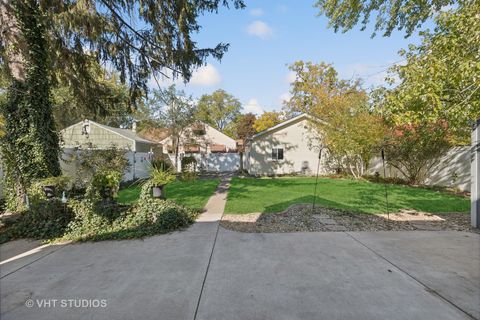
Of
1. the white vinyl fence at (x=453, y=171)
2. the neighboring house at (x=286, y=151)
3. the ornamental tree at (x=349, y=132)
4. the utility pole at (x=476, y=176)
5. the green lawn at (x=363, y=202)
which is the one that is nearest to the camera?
the utility pole at (x=476, y=176)

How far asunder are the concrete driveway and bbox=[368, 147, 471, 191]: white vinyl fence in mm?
8469

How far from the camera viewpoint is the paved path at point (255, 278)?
8.34 ft

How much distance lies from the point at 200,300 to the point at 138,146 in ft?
66.9

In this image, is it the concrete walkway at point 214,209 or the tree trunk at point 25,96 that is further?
the concrete walkway at point 214,209

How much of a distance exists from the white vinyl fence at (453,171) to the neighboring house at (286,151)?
7598 millimetres

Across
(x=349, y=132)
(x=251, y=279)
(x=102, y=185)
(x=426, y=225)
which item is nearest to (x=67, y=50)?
(x=102, y=185)

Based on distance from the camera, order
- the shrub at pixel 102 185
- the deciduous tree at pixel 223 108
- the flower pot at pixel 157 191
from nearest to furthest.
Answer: the shrub at pixel 102 185 < the flower pot at pixel 157 191 < the deciduous tree at pixel 223 108

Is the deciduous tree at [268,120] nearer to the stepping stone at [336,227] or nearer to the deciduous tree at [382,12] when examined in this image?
the deciduous tree at [382,12]

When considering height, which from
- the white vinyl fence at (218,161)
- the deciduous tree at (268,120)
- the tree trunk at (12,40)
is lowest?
the white vinyl fence at (218,161)

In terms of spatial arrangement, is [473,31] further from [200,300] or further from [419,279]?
[200,300]

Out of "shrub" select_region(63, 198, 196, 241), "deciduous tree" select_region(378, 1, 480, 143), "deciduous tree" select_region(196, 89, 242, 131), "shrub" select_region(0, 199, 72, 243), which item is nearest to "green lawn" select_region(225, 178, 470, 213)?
"shrub" select_region(63, 198, 196, 241)

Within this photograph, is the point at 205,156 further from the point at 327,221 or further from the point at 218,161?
the point at 327,221

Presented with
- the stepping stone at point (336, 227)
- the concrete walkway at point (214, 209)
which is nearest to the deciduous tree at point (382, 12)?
the stepping stone at point (336, 227)

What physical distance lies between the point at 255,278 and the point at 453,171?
12.7m
